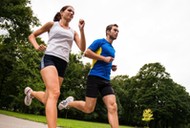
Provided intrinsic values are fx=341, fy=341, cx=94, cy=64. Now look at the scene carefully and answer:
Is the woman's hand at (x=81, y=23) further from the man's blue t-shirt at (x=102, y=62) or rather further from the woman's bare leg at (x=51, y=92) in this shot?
the man's blue t-shirt at (x=102, y=62)

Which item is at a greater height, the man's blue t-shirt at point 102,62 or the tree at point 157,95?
the tree at point 157,95

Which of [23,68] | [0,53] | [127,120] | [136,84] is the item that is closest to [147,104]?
[136,84]

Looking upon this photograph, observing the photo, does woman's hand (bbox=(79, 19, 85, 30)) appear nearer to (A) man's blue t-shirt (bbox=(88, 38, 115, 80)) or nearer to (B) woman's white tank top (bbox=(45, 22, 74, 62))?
(B) woman's white tank top (bbox=(45, 22, 74, 62))

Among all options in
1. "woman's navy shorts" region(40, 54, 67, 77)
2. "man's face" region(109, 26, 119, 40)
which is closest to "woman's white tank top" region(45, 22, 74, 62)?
"woman's navy shorts" region(40, 54, 67, 77)

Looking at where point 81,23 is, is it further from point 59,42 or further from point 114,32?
point 114,32

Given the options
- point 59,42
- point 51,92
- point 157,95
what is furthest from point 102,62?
point 157,95

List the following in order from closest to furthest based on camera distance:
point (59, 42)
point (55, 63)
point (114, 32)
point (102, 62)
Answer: point (55, 63) < point (59, 42) < point (102, 62) < point (114, 32)

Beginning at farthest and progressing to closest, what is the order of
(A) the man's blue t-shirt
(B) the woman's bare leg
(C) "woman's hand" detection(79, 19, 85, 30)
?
(A) the man's blue t-shirt < (C) "woman's hand" detection(79, 19, 85, 30) < (B) the woman's bare leg

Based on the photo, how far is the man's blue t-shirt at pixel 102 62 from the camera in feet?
20.6

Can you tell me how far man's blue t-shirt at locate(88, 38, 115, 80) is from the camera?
6273mm

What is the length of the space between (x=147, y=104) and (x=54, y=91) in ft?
204

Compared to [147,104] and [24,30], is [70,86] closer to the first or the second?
[147,104]

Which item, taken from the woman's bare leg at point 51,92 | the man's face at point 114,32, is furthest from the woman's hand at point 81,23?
the man's face at point 114,32

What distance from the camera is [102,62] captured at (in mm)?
6289
